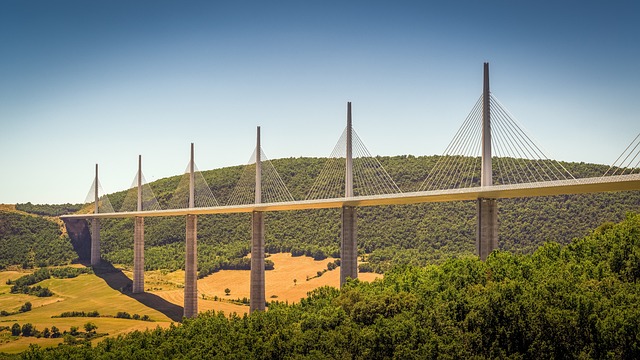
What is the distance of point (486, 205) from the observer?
121 feet

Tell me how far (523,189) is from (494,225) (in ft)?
17.9

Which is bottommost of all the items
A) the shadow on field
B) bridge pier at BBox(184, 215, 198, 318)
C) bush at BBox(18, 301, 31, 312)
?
bush at BBox(18, 301, 31, 312)

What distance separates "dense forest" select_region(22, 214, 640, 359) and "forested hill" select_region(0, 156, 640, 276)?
1142 inches

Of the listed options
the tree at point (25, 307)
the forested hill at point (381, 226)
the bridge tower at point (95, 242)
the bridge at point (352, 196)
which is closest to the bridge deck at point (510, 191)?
the bridge at point (352, 196)

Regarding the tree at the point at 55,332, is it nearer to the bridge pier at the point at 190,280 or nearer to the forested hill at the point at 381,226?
the bridge pier at the point at 190,280

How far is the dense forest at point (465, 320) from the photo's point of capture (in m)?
28.5

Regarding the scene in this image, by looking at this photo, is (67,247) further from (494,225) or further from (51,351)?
(494,225)

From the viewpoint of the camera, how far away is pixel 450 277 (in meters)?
37.8

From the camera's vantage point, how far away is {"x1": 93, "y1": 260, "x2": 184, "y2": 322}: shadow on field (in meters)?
63.5

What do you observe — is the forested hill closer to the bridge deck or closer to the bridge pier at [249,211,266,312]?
the bridge pier at [249,211,266,312]

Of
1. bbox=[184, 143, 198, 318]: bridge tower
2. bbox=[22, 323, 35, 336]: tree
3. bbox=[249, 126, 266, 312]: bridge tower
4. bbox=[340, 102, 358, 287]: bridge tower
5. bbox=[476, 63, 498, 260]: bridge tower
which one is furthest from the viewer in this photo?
bbox=[184, 143, 198, 318]: bridge tower

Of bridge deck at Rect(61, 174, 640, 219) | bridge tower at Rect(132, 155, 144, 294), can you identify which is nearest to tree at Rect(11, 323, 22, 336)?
bridge tower at Rect(132, 155, 144, 294)

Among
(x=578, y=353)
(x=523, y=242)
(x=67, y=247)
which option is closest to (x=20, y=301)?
(x=67, y=247)

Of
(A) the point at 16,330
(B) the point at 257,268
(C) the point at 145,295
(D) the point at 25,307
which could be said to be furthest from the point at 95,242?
(B) the point at 257,268
